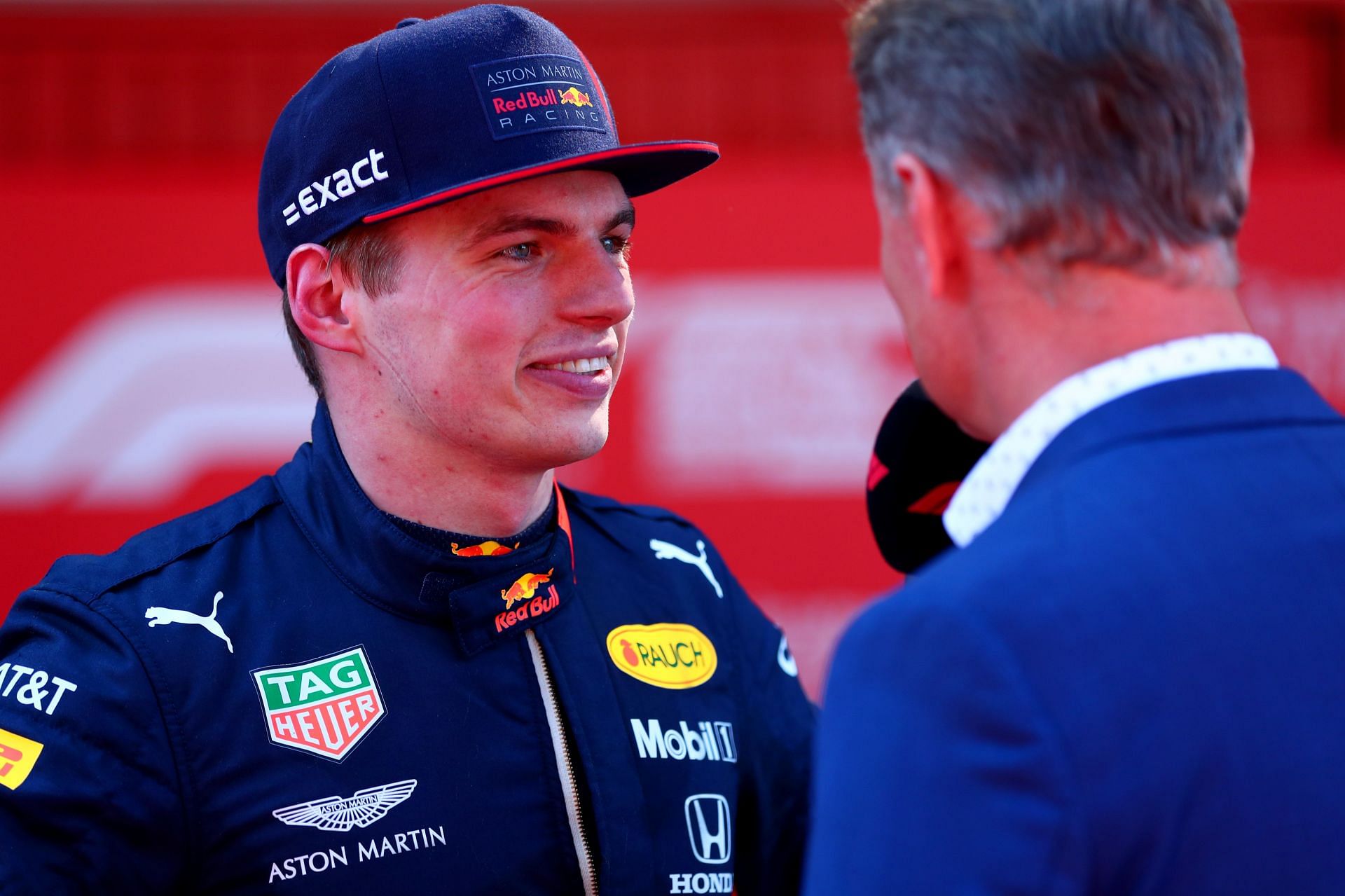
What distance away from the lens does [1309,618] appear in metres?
0.87

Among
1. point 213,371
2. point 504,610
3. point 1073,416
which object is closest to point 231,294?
point 213,371

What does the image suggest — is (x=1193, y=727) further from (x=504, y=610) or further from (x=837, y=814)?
(x=504, y=610)

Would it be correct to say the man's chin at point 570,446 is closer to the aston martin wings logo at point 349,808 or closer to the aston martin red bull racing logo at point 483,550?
the aston martin red bull racing logo at point 483,550

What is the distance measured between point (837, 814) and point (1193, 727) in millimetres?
229

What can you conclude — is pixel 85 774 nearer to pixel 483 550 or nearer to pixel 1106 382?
pixel 483 550

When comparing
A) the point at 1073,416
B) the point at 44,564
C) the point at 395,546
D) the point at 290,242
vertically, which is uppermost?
the point at 290,242

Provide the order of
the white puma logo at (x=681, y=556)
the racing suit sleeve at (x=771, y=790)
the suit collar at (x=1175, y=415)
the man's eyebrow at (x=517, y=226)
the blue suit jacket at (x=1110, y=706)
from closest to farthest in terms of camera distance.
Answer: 1. the blue suit jacket at (x=1110, y=706)
2. the suit collar at (x=1175, y=415)
3. the man's eyebrow at (x=517, y=226)
4. the racing suit sleeve at (x=771, y=790)
5. the white puma logo at (x=681, y=556)

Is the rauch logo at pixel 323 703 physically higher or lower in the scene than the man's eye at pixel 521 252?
lower

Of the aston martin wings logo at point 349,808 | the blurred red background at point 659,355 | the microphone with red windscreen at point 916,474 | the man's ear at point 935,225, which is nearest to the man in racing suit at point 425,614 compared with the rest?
the aston martin wings logo at point 349,808

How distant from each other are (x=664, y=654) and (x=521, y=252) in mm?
570

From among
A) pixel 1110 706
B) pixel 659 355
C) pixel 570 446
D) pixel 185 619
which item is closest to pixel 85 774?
pixel 185 619

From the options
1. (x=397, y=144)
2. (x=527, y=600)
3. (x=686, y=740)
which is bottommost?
(x=686, y=740)

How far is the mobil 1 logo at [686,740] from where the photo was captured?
1734mm

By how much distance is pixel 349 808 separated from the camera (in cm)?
155
